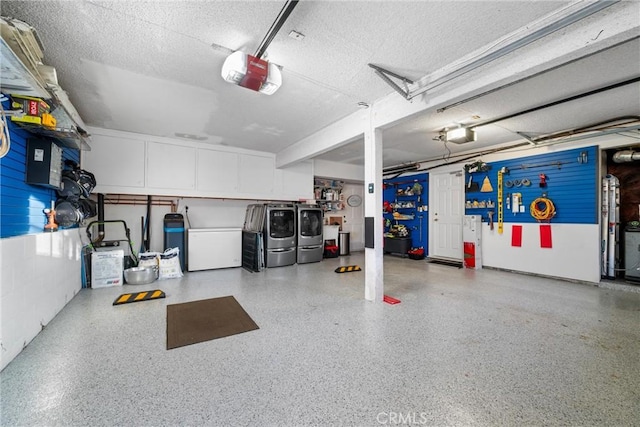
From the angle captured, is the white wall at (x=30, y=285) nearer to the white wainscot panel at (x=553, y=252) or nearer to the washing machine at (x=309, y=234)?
the washing machine at (x=309, y=234)

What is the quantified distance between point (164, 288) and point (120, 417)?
282cm

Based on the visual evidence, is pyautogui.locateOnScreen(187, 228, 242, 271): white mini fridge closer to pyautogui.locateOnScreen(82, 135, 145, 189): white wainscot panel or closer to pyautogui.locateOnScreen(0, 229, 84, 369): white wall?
pyautogui.locateOnScreen(82, 135, 145, 189): white wainscot panel

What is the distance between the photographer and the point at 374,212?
11.2 ft

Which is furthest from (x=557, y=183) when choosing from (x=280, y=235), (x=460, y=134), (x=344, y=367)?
(x=280, y=235)

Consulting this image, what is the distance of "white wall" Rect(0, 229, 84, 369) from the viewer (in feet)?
6.39

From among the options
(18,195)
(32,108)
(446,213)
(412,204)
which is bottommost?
(446,213)

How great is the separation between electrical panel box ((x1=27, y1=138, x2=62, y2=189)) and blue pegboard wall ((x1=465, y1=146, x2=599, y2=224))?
23.6ft

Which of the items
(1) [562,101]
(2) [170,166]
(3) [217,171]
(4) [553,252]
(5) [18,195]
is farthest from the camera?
(3) [217,171]

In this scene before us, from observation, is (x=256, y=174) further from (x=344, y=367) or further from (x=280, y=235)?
(x=344, y=367)

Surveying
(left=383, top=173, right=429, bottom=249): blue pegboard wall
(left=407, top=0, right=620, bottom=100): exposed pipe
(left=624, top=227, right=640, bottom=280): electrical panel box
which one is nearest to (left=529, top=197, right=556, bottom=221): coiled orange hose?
(left=624, top=227, right=640, bottom=280): electrical panel box

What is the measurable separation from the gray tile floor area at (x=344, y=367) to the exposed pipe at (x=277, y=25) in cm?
258

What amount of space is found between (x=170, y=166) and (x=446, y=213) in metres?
6.54

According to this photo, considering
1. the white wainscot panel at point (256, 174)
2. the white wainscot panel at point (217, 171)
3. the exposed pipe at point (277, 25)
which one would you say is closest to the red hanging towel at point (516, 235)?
the white wainscot panel at point (256, 174)

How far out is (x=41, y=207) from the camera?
270cm
